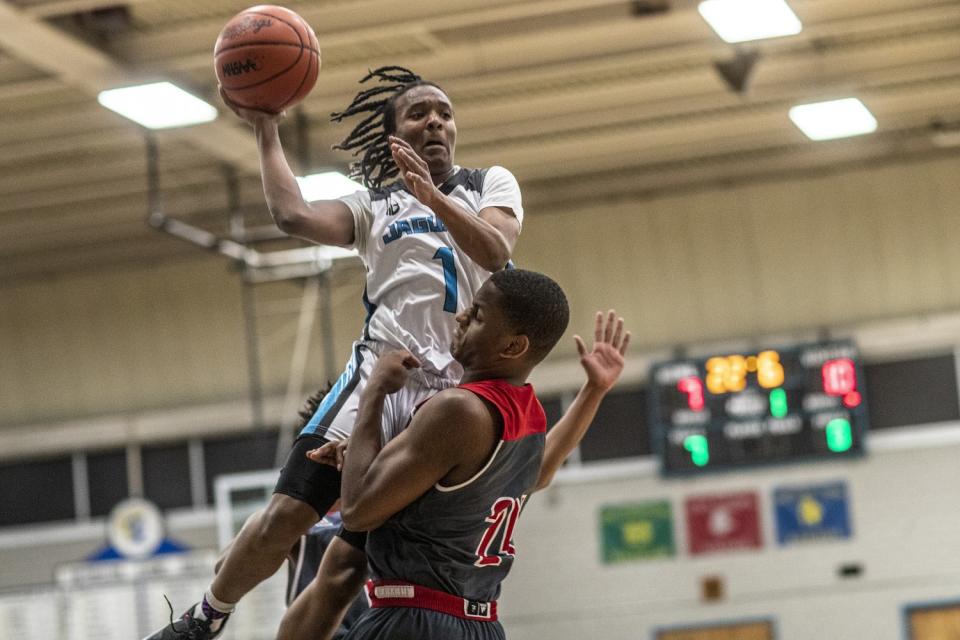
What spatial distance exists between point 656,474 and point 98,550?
619 cm

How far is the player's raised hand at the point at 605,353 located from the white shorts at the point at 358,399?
634 mm

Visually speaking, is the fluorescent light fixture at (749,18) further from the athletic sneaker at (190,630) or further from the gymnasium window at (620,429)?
the athletic sneaker at (190,630)

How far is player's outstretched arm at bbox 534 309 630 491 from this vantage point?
16.3ft

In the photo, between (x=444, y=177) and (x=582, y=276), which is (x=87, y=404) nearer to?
(x=582, y=276)

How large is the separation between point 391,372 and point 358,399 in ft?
1.31

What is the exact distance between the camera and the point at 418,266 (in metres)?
4.52

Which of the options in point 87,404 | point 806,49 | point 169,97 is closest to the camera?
point 169,97

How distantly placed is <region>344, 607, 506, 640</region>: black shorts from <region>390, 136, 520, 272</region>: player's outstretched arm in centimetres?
101

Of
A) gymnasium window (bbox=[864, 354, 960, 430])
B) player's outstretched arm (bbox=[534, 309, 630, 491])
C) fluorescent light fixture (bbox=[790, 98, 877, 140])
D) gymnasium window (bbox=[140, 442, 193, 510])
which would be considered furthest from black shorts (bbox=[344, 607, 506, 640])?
gymnasium window (bbox=[140, 442, 193, 510])

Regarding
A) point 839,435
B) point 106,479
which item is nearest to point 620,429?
point 839,435

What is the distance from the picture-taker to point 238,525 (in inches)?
596

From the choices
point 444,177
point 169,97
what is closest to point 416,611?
point 444,177

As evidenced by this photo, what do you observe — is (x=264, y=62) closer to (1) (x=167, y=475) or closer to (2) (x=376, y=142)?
(2) (x=376, y=142)

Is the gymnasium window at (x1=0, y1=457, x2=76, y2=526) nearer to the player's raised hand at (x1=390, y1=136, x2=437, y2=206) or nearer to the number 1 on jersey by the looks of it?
the number 1 on jersey
